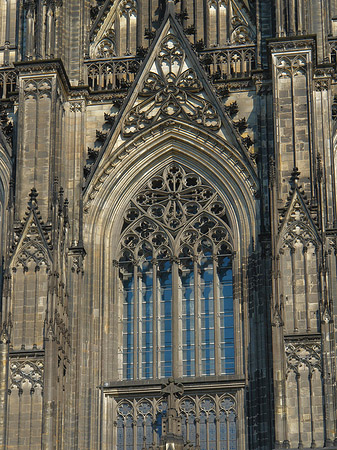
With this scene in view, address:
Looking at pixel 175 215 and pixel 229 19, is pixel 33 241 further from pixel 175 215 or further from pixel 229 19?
pixel 229 19

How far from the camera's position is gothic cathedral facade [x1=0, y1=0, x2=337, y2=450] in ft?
98.2

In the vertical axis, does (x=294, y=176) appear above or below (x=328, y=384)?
above

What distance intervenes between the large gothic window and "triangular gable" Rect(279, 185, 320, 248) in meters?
2.01

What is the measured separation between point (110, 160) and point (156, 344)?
452 cm

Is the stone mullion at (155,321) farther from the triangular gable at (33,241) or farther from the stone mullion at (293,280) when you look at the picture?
the stone mullion at (293,280)

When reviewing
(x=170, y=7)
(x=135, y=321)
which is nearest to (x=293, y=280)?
(x=135, y=321)

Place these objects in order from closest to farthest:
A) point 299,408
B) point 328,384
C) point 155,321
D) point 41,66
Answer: point 299,408 < point 328,384 < point 155,321 < point 41,66

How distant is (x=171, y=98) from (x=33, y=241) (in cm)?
508

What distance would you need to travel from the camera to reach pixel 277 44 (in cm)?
3312

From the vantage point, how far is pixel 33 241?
31.5 metres

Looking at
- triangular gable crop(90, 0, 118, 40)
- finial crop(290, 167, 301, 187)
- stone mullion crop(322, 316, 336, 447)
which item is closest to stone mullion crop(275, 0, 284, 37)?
finial crop(290, 167, 301, 187)

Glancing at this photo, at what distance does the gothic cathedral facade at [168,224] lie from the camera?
29.9m

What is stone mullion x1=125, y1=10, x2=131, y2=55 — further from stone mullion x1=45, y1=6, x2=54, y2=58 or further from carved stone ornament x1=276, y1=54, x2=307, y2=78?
carved stone ornament x1=276, y1=54, x2=307, y2=78

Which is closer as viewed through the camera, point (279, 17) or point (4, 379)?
point (4, 379)
